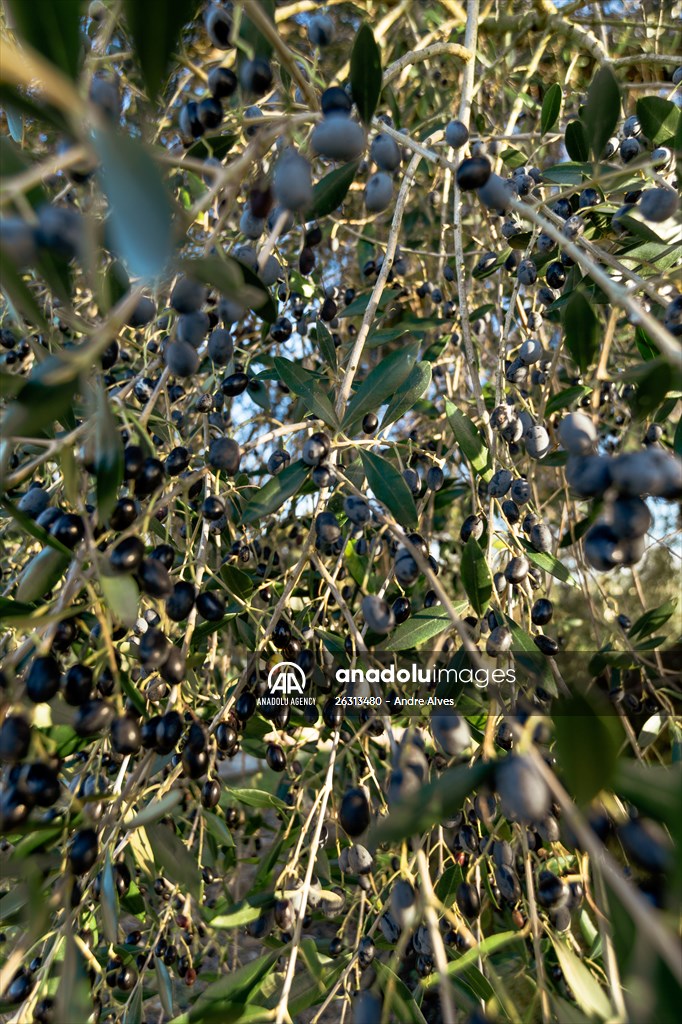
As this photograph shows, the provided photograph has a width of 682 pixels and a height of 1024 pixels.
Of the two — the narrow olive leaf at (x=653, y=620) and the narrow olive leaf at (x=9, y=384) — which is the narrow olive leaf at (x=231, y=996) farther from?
the narrow olive leaf at (x=653, y=620)

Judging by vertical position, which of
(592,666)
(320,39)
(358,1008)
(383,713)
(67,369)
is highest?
(320,39)

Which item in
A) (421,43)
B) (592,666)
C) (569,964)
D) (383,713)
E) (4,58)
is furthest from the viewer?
(421,43)

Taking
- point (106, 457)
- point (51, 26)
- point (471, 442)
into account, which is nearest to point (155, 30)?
point (51, 26)

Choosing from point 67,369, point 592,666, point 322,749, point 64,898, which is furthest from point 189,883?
point 592,666

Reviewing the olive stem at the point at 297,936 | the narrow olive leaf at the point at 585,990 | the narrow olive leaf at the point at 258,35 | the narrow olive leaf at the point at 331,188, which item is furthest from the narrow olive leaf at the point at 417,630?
the narrow olive leaf at the point at 258,35

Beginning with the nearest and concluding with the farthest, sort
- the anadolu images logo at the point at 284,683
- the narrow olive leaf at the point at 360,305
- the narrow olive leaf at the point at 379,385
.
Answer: the narrow olive leaf at the point at 379,385 → the anadolu images logo at the point at 284,683 → the narrow olive leaf at the point at 360,305

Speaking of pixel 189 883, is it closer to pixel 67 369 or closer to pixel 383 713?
pixel 383 713

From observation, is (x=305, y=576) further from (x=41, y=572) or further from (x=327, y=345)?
(x=41, y=572)

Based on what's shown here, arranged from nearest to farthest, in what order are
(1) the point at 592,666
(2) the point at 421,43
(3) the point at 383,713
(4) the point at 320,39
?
(3) the point at 383,713 < (4) the point at 320,39 < (1) the point at 592,666 < (2) the point at 421,43
